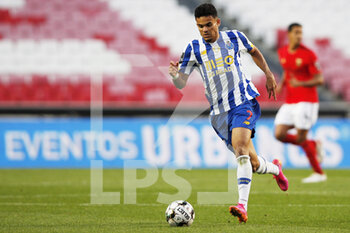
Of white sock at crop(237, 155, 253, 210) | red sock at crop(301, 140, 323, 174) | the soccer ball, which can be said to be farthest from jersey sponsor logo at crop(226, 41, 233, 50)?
red sock at crop(301, 140, 323, 174)

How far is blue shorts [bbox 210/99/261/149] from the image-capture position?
622 cm

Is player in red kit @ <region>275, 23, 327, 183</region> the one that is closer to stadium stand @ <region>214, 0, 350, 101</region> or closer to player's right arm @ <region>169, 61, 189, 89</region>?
player's right arm @ <region>169, 61, 189, 89</region>

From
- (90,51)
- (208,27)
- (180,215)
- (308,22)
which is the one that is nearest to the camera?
(180,215)

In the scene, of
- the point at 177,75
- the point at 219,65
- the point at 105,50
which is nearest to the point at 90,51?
the point at 105,50

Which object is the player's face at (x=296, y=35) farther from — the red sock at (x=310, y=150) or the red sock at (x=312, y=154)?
the red sock at (x=312, y=154)

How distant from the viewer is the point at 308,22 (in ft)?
65.4

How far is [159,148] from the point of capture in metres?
14.3

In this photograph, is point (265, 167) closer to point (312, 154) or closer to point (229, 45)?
point (229, 45)

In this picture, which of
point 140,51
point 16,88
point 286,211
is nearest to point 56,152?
point 16,88

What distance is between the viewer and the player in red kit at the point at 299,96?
10531 mm

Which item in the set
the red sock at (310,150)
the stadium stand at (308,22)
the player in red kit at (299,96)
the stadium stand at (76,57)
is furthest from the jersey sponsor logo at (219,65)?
the stadium stand at (308,22)

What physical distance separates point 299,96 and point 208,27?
192 inches

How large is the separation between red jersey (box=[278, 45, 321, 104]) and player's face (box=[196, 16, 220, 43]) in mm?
4453

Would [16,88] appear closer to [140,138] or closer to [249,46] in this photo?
[140,138]
